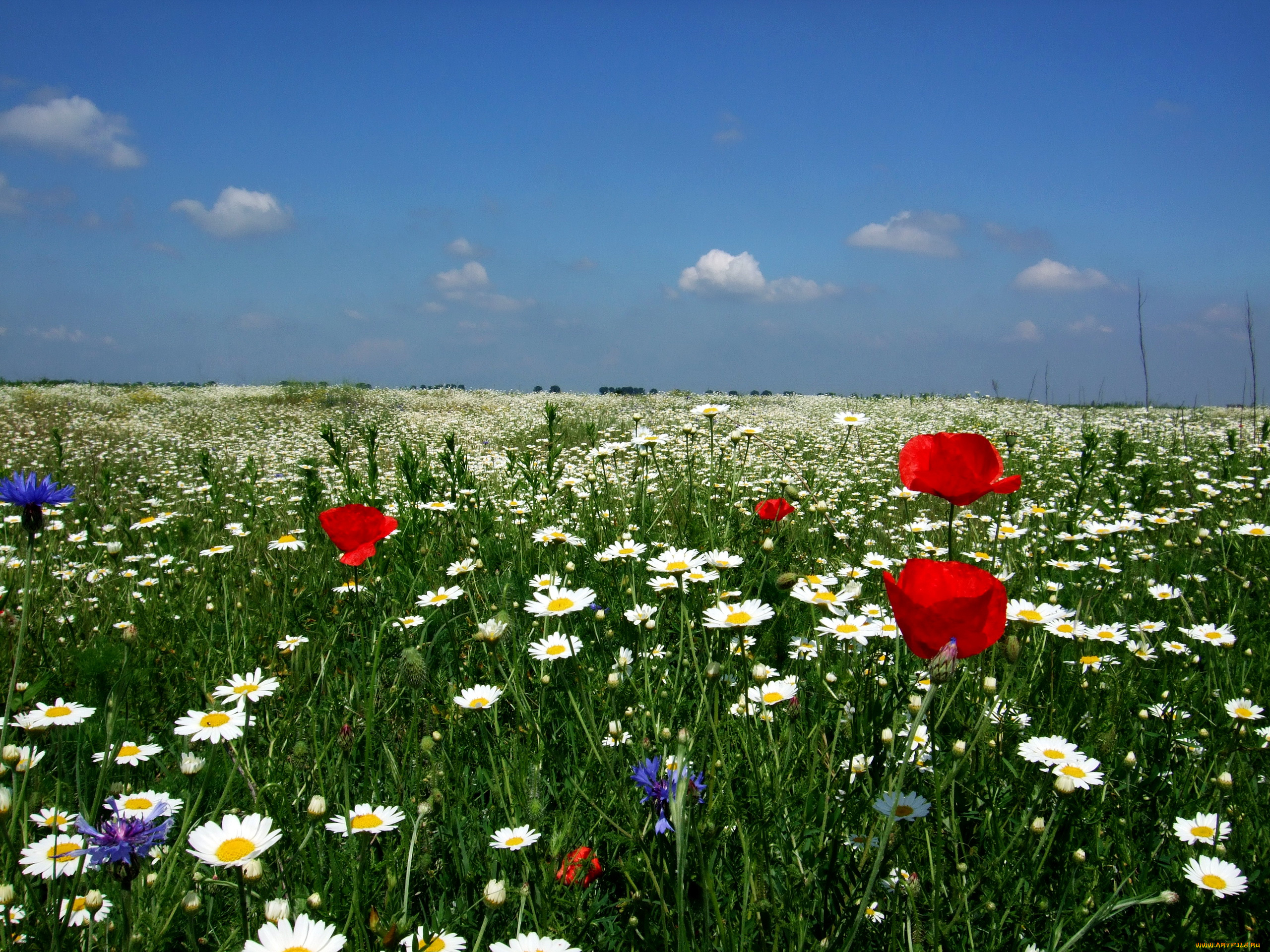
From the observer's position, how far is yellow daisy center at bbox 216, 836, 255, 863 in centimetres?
97

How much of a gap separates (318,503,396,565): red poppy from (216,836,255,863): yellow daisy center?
1.10 meters

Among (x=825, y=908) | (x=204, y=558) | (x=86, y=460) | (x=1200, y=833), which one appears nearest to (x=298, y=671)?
(x=204, y=558)

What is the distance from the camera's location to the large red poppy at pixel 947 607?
863 millimetres

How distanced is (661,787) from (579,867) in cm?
24

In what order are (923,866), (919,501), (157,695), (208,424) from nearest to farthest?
(923,866), (157,695), (919,501), (208,424)

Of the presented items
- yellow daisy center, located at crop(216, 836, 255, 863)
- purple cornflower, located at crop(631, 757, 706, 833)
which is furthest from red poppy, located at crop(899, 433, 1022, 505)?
yellow daisy center, located at crop(216, 836, 255, 863)

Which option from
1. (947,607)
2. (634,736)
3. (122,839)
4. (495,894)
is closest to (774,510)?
(634,736)

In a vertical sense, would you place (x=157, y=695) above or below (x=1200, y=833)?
below

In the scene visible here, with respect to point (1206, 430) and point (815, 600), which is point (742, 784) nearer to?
point (815, 600)

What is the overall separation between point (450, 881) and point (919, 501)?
5708mm

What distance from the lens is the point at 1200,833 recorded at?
4.20ft

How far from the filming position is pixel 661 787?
3.72ft

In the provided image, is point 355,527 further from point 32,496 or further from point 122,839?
point 122,839

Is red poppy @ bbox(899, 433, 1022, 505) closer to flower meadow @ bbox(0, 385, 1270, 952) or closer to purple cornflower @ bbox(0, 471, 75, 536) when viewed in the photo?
flower meadow @ bbox(0, 385, 1270, 952)
